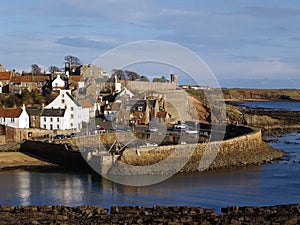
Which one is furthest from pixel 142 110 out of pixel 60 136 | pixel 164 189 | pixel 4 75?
pixel 164 189

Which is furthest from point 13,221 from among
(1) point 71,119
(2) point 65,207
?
(1) point 71,119

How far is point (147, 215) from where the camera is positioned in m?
18.2

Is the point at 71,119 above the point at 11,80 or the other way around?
the other way around

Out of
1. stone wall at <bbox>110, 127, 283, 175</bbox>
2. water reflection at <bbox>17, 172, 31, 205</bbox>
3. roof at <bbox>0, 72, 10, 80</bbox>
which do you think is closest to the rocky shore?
water reflection at <bbox>17, 172, 31, 205</bbox>

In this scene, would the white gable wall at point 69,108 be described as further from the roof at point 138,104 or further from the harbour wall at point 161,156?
the roof at point 138,104

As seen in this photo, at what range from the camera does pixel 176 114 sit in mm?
52688

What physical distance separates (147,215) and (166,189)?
5.76 m

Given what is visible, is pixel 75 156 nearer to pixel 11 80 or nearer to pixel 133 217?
pixel 133 217

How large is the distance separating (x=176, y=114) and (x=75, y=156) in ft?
81.0

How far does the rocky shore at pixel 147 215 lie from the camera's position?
17.1m

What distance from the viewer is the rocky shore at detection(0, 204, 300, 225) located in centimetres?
1712

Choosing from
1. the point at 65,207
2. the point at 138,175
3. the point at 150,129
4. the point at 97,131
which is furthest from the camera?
the point at 150,129

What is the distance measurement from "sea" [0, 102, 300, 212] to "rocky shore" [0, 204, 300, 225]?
1.30 meters

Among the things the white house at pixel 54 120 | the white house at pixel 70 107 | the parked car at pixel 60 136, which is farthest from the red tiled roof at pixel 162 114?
the parked car at pixel 60 136
